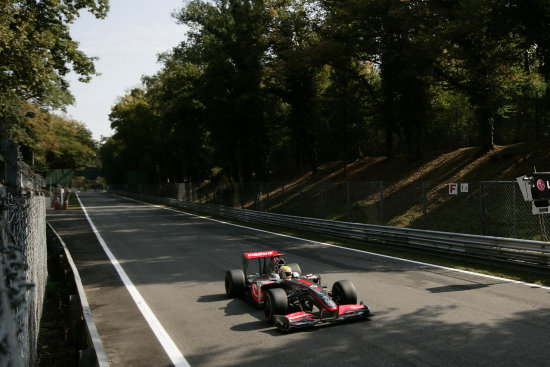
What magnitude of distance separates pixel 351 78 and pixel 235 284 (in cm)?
2578

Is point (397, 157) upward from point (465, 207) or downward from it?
upward

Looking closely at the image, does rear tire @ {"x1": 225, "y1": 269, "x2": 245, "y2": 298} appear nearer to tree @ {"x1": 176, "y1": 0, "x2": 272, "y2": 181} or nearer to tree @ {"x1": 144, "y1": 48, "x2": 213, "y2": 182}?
tree @ {"x1": 176, "y1": 0, "x2": 272, "y2": 181}

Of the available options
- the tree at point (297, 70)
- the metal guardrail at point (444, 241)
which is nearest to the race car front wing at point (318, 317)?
the metal guardrail at point (444, 241)

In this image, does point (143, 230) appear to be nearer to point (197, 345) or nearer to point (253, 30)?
point (197, 345)

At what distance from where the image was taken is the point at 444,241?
1309 cm

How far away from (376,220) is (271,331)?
16725mm

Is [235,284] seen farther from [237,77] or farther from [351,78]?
[237,77]

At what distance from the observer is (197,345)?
249 inches

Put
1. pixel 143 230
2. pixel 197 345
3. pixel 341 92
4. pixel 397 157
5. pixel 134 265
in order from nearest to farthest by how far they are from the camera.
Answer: pixel 197 345
pixel 134 265
pixel 143 230
pixel 341 92
pixel 397 157

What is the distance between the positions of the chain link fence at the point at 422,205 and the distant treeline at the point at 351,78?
4910 millimetres

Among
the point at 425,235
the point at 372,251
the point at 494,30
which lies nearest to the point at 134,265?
the point at 372,251

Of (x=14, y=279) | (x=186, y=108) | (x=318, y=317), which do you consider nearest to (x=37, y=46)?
(x=318, y=317)

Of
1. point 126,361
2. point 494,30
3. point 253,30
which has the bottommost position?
point 126,361

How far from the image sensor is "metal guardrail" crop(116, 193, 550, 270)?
10.6 m
